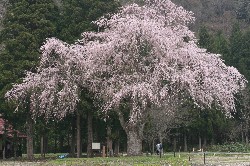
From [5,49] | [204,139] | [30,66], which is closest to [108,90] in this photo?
[30,66]

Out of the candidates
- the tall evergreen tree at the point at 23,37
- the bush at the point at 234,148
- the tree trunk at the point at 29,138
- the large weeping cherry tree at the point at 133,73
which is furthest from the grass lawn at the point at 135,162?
the bush at the point at 234,148

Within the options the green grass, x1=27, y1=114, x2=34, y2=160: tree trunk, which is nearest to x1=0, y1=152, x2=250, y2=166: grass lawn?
the green grass

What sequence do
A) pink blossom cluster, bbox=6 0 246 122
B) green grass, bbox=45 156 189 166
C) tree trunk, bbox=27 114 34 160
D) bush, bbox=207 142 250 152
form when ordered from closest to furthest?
green grass, bbox=45 156 189 166, pink blossom cluster, bbox=6 0 246 122, tree trunk, bbox=27 114 34 160, bush, bbox=207 142 250 152

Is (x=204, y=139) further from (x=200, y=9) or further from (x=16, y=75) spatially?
(x=200, y=9)

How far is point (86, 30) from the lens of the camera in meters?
26.8

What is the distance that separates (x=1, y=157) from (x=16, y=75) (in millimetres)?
7861

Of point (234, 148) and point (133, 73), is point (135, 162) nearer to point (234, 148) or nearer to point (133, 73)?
point (133, 73)

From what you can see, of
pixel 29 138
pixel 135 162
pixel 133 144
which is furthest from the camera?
pixel 29 138

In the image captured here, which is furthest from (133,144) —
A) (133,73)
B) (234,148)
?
(234,148)

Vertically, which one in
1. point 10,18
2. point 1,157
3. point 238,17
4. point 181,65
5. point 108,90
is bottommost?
point 1,157

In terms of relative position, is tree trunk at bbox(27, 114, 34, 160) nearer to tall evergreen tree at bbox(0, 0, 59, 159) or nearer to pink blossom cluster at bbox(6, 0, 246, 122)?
tall evergreen tree at bbox(0, 0, 59, 159)

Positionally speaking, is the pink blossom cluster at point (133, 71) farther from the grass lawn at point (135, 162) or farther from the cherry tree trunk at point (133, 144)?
the grass lawn at point (135, 162)

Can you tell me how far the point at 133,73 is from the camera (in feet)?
71.7

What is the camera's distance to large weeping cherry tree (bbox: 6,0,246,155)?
845 inches
